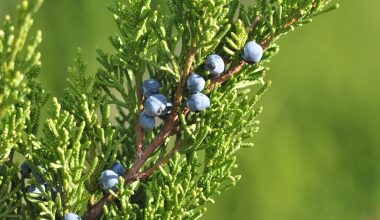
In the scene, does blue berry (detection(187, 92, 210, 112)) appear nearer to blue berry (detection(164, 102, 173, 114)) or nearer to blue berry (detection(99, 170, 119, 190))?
blue berry (detection(164, 102, 173, 114))

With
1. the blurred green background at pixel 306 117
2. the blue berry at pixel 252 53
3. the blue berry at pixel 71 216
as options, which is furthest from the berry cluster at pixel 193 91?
the blurred green background at pixel 306 117

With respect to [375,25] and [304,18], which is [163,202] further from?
[375,25]

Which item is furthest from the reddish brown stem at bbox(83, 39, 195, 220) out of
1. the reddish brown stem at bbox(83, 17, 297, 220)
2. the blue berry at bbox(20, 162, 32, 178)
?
the blue berry at bbox(20, 162, 32, 178)

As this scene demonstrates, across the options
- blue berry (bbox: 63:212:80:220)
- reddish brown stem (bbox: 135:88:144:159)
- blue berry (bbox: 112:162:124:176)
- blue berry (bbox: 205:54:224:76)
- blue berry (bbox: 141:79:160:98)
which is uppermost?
blue berry (bbox: 205:54:224:76)

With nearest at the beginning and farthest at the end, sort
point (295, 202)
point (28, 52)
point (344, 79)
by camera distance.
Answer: point (28, 52)
point (295, 202)
point (344, 79)

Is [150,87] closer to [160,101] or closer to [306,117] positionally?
[160,101]

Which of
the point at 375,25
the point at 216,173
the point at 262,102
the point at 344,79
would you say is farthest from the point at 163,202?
the point at 375,25

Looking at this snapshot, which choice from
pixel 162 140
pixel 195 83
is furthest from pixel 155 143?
pixel 195 83
